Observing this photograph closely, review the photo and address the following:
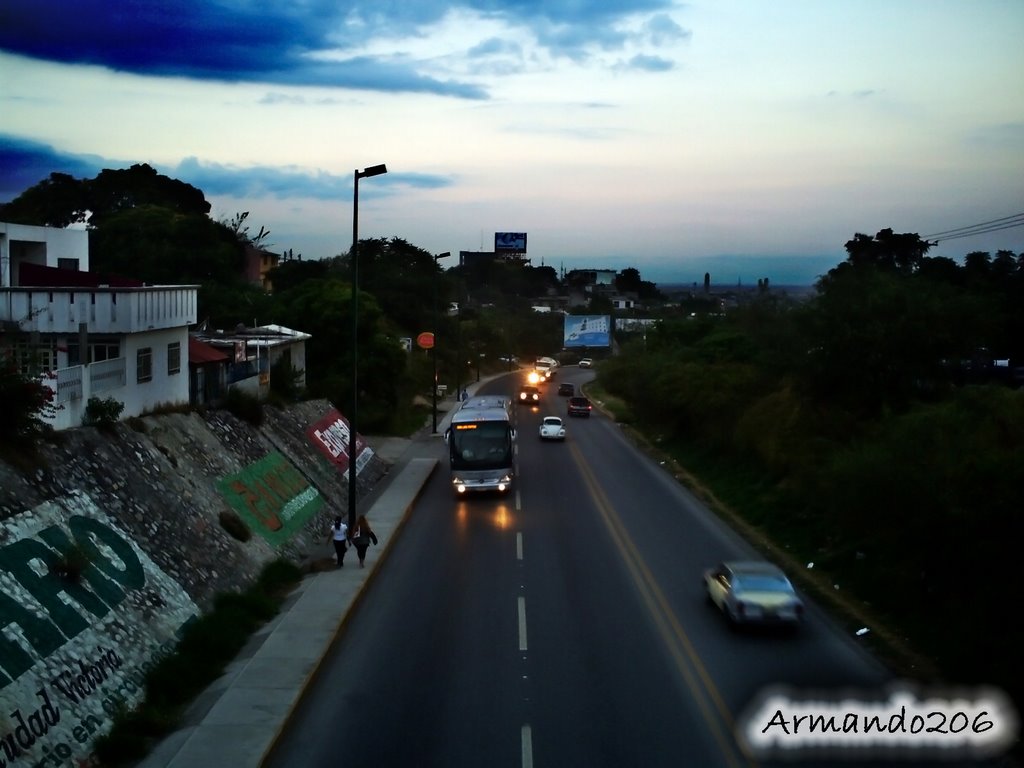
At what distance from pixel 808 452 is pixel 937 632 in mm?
13148

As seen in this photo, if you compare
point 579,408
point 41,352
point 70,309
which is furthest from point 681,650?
point 579,408

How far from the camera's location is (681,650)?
1661cm

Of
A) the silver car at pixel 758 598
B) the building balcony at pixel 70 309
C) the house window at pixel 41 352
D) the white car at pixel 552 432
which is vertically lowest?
the white car at pixel 552 432

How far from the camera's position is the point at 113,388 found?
72.0ft

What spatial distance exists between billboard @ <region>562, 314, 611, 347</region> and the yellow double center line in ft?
298

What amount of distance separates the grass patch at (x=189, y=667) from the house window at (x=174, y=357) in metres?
7.69

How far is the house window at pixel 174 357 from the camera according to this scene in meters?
26.4

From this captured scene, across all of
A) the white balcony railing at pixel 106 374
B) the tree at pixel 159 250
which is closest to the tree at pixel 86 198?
the tree at pixel 159 250

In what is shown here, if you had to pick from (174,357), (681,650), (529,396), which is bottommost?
(529,396)

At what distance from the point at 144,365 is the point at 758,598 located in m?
15.5

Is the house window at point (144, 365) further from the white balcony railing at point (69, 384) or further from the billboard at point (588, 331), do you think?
the billboard at point (588, 331)

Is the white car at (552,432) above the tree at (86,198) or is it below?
below

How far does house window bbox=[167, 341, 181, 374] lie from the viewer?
86.6 feet

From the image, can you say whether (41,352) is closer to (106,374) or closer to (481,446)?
(106,374)
